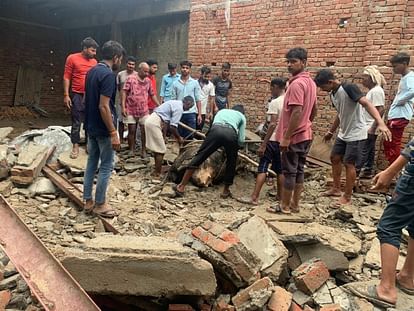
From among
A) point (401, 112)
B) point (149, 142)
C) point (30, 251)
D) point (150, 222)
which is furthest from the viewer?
point (149, 142)

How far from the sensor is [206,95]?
7.15 metres

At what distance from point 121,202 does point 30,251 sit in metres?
1.96

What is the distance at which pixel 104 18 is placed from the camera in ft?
37.8

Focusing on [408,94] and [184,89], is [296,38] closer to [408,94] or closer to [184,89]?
[184,89]

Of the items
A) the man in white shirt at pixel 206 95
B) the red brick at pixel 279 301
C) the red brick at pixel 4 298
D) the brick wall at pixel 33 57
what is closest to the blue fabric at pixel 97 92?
the red brick at pixel 4 298

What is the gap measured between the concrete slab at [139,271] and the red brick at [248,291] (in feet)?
0.59

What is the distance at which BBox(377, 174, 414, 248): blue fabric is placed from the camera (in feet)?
8.30

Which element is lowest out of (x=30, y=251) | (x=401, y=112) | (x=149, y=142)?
(x=30, y=251)

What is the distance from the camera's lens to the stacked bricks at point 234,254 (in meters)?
2.71

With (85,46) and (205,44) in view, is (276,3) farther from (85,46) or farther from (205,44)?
(85,46)

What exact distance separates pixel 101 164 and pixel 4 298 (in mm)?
1685

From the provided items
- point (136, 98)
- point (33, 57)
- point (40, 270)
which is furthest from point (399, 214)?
point (33, 57)

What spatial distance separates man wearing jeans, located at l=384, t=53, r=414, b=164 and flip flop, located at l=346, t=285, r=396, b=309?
2791 millimetres

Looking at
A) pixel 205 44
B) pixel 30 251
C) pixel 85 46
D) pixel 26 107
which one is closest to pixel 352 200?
pixel 30 251
